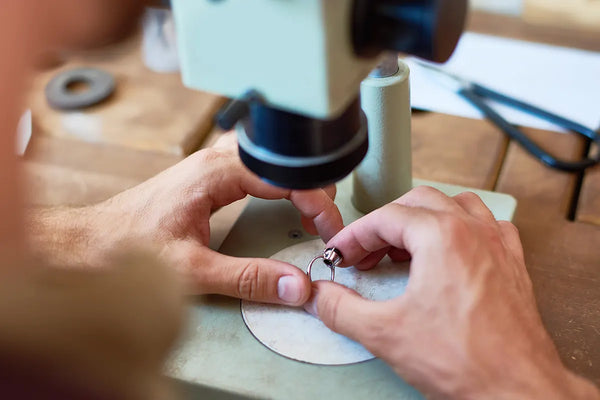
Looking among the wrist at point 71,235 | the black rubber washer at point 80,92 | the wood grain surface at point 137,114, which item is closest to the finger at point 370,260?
the wrist at point 71,235

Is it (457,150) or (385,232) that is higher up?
(385,232)

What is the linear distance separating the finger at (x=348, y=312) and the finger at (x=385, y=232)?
0.19 ft

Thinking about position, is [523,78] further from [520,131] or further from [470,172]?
[470,172]

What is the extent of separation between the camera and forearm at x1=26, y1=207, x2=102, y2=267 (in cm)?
86

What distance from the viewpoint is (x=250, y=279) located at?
785mm

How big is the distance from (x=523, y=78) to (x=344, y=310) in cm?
73

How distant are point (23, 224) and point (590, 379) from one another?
0.64 metres

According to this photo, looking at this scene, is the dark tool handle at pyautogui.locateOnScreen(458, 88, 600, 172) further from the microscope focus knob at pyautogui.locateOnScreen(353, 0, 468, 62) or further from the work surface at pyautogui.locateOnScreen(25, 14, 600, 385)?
the microscope focus knob at pyautogui.locateOnScreen(353, 0, 468, 62)

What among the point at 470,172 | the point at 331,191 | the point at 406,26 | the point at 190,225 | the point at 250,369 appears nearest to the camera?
the point at 406,26

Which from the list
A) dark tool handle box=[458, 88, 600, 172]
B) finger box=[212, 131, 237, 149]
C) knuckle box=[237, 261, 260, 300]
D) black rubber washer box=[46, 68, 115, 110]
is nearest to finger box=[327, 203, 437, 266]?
knuckle box=[237, 261, 260, 300]

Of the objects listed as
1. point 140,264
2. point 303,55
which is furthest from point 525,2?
point 140,264

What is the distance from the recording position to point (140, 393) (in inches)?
16.1

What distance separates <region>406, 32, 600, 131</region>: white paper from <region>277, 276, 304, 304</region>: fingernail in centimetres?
55

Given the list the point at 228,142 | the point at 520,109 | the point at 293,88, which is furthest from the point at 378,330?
the point at 520,109
